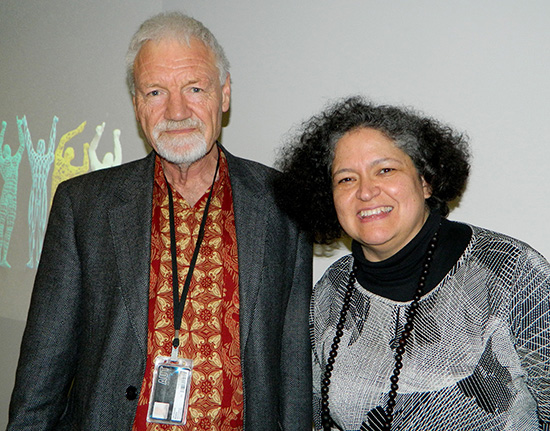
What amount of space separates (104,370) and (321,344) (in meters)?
0.73

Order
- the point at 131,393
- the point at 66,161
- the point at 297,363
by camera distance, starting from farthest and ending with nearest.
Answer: the point at 66,161, the point at 297,363, the point at 131,393

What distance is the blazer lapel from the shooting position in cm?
183

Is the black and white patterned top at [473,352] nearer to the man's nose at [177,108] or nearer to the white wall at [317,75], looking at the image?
the white wall at [317,75]

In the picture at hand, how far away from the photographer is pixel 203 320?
6.17 feet

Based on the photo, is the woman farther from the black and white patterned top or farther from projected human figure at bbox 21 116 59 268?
projected human figure at bbox 21 116 59 268

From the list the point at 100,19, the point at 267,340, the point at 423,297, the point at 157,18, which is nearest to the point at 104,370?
the point at 267,340

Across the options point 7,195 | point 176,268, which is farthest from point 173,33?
point 7,195

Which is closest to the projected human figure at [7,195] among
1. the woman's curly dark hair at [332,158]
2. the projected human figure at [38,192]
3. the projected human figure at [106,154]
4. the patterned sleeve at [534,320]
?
A: the projected human figure at [38,192]

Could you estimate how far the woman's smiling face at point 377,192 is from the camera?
182 cm

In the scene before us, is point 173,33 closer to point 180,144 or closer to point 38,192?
point 180,144

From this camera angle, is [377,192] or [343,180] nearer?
[377,192]

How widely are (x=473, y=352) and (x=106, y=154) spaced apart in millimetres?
2124

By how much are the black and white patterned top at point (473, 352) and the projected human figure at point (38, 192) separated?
6.98ft

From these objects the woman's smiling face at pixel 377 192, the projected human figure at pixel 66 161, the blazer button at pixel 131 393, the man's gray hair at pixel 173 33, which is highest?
the man's gray hair at pixel 173 33
